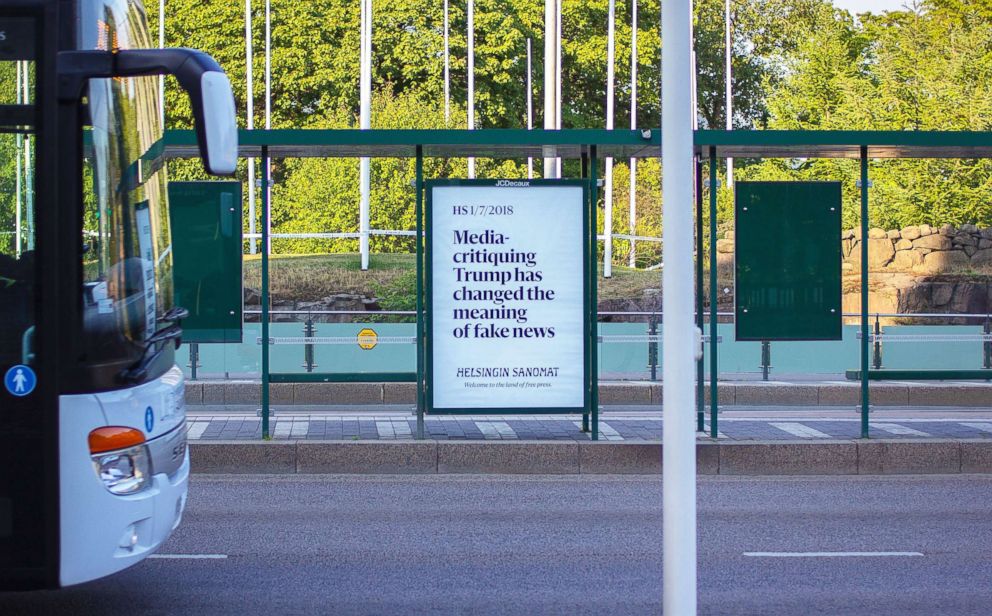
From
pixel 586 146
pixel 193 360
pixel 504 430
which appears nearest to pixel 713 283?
pixel 586 146

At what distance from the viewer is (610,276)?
33.5 m

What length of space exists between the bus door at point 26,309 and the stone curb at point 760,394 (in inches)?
459

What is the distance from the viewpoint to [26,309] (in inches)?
213

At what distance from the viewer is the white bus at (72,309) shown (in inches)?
210

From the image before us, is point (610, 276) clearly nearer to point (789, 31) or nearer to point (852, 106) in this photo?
point (852, 106)

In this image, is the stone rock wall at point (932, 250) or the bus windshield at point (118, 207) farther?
the stone rock wall at point (932, 250)

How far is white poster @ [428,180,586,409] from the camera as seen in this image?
11.4 meters

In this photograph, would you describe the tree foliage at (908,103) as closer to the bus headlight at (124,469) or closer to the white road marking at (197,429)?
the white road marking at (197,429)

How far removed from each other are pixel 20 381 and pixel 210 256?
6892 millimetres

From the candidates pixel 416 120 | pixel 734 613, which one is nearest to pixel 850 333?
pixel 734 613

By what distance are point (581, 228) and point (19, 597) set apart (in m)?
6.34

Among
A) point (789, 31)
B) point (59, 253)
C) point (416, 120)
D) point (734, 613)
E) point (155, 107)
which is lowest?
point (734, 613)

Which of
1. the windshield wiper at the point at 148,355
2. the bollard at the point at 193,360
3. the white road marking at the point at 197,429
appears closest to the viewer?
the windshield wiper at the point at 148,355

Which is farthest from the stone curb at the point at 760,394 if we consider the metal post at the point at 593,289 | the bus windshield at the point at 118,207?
the bus windshield at the point at 118,207
